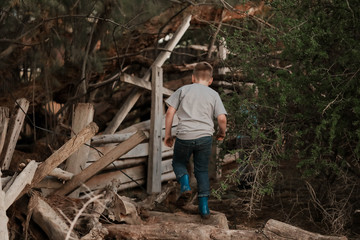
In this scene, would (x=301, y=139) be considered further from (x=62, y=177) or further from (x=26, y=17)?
(x=26, y=17)

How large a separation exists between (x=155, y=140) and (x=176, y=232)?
139 inches

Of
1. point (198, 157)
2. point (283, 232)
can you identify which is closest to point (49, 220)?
point (198, 157)

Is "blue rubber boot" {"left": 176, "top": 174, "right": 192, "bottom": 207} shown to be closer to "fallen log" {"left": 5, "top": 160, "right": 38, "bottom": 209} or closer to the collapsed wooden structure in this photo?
the collapsed wooden structure

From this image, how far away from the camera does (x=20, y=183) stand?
449 cm

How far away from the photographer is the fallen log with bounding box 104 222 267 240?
14.4 feet

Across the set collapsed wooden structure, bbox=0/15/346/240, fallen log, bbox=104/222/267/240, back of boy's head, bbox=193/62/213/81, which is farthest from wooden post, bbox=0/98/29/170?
back of boy's head, bbox=193/62/213/81

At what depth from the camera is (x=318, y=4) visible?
5.86m

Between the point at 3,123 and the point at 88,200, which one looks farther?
the point at 3,123

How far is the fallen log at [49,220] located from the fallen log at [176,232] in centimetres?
46

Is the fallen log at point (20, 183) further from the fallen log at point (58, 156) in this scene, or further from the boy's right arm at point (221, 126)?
the boy's right arm at point (221, 126)

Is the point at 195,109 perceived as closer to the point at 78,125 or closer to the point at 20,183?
the point at 78,125

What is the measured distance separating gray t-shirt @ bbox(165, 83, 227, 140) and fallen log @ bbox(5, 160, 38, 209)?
1.58 meters

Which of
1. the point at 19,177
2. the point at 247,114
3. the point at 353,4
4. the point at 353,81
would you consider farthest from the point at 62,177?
the point at 353,4

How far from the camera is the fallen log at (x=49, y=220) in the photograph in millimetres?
4390
